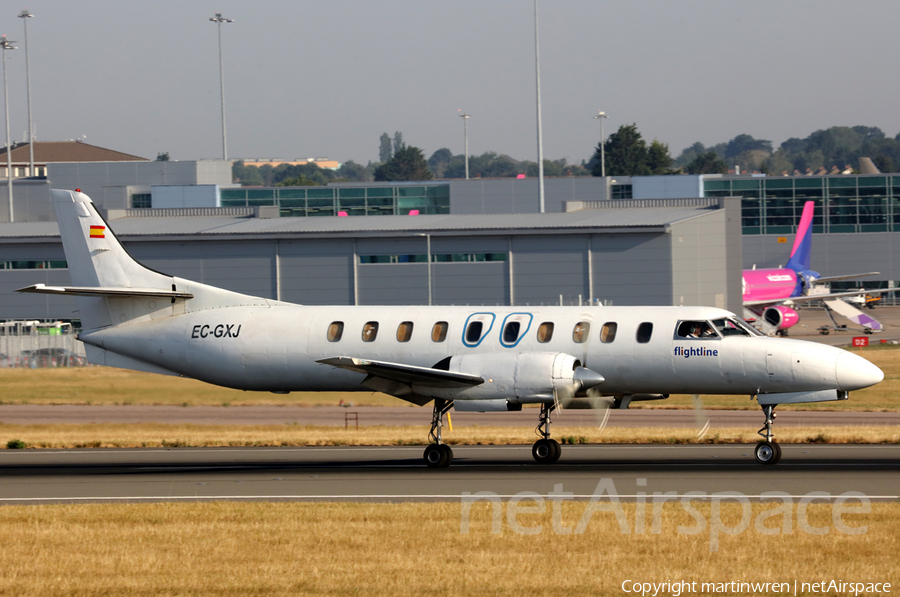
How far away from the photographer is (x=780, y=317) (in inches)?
2635

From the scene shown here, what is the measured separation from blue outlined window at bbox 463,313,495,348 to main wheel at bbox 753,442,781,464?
634cm

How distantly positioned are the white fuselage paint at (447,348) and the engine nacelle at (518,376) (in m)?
0.64

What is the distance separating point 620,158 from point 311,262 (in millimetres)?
136563

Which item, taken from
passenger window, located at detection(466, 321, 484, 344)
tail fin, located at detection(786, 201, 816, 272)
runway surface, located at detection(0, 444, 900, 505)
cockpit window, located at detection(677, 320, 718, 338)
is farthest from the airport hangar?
cockpit window, located at detection(677, 320, 718, 338)

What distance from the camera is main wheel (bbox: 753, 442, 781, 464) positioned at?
2105cm

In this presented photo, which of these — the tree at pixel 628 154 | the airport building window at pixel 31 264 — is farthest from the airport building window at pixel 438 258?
the tree at pixel 628 154

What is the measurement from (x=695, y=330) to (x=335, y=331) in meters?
8.19

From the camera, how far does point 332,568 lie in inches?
502

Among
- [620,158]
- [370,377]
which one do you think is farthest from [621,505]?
[620,158]

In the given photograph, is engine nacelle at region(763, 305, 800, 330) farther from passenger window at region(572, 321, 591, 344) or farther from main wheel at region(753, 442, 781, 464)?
main wheel at region(753, 442, 781, 464)

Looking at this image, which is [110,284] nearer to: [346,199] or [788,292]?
[788,292]

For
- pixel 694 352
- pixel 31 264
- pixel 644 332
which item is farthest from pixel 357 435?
pixel 31 264

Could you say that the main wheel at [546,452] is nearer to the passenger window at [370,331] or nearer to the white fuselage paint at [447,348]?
the white fuselage paint at [447,348]

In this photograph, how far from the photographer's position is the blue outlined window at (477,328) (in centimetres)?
2281
